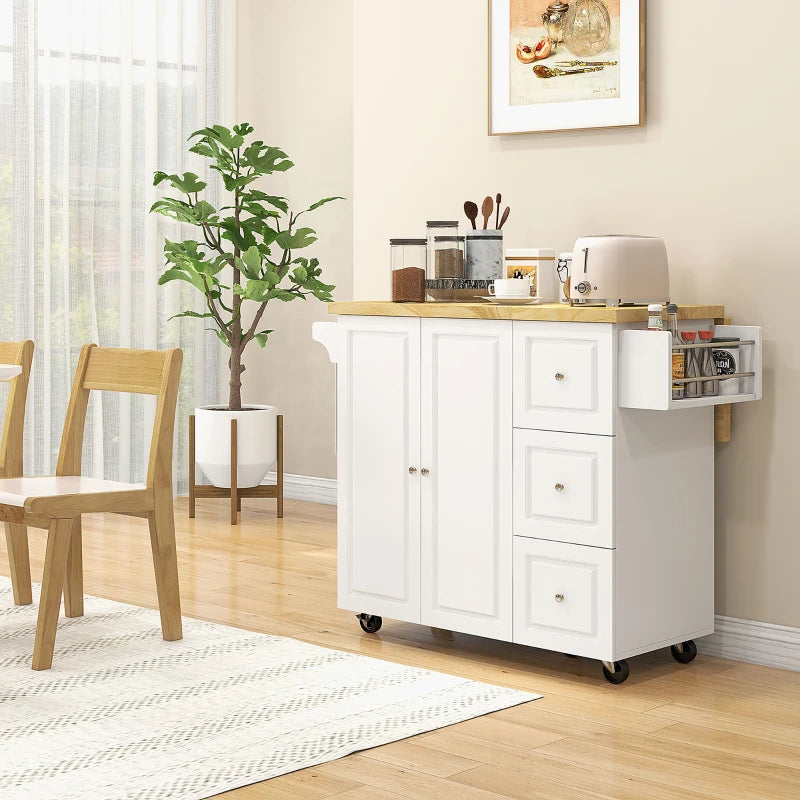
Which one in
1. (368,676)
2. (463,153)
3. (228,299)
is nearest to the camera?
(368,676)

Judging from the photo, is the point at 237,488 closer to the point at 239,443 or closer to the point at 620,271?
the point at 239,443

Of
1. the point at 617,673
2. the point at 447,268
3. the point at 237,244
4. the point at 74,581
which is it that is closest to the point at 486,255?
the point at 447,268

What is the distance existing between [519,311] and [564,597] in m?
0.69

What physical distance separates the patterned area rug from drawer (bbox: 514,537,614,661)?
0.65ft

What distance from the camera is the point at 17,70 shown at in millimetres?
5324

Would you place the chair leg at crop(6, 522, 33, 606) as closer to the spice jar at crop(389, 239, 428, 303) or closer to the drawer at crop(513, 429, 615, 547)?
the spice jar at crop(389, 239, 428, 303)

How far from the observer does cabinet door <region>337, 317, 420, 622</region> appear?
3361 millimetres

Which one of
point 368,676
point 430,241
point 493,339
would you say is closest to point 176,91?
point 430,241

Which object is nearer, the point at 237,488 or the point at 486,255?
the point at 486,255

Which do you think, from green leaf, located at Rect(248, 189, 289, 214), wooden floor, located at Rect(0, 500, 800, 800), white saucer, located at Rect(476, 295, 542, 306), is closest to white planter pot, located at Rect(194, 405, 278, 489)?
green leaf, located at Rect(248, 189, 289, 214)

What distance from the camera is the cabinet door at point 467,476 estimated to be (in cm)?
317

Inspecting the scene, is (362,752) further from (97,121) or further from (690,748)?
(97,121)

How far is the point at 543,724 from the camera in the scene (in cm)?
275

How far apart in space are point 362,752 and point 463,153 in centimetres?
188
